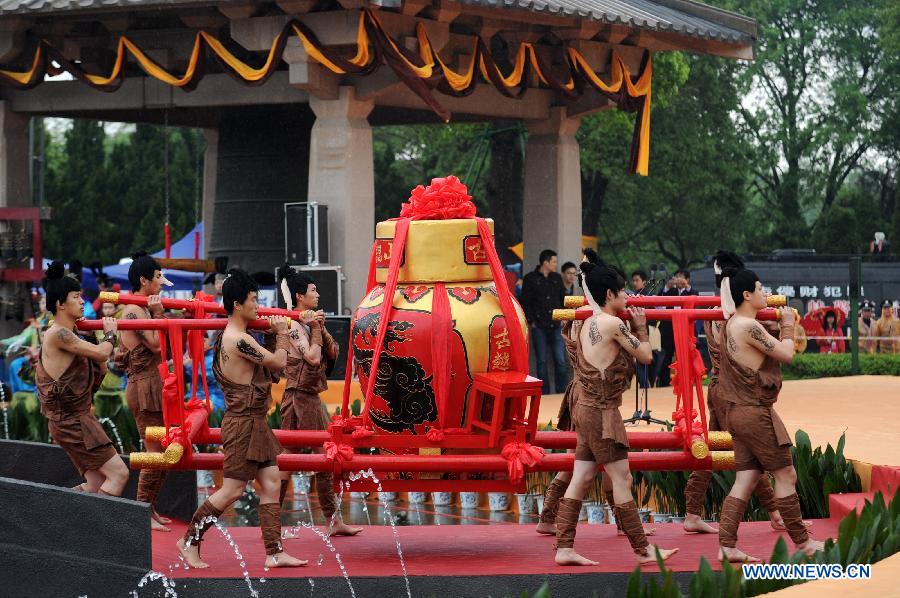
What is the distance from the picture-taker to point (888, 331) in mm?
29906

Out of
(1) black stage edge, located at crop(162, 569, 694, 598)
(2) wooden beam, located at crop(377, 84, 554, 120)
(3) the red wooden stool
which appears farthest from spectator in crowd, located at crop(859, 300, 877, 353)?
(1) black stage edge, located at crop(162, 569, 694, 598)

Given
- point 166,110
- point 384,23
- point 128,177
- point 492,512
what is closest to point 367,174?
point 384,23

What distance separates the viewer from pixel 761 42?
45.9 m

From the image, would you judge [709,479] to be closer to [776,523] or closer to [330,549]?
[776,523]

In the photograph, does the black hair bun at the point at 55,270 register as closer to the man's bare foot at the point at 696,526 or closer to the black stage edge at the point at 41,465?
the black stage edge at the point at 41,465

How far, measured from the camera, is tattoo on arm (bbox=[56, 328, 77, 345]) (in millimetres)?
10016

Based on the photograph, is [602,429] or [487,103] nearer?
[602,429]

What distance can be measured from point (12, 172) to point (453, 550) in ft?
41.3

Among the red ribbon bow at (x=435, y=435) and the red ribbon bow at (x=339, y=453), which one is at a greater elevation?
the red ribbon bow at (x=435, y=435)

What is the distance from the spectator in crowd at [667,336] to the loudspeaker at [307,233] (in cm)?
494

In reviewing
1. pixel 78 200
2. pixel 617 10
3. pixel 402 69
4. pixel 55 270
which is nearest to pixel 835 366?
pixel 617 10

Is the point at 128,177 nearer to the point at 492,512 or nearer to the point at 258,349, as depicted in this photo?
the point at 492,512

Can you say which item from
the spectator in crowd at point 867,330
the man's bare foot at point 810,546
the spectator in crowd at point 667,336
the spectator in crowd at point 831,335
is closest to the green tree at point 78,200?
the spectator in crowd at point 831,335

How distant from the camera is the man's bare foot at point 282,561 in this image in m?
9.01
